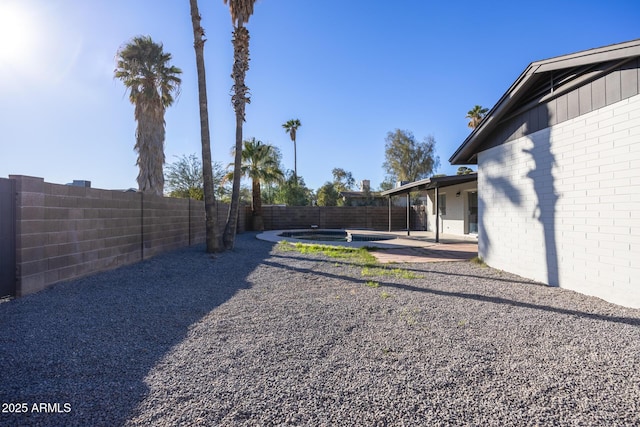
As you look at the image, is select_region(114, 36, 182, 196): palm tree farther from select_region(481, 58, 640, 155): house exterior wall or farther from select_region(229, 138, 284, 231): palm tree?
select_region(481, 58, 640, 155): house exterior wall

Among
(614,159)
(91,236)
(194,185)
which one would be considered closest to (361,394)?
(614,159)

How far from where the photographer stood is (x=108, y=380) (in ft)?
8.34

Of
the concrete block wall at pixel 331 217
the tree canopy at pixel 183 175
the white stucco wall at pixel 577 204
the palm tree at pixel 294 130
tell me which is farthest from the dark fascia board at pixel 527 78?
the palm tree at pixel 294 130

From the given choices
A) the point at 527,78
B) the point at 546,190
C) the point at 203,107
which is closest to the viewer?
the point at 546,190

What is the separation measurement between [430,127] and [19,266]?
1498 inches

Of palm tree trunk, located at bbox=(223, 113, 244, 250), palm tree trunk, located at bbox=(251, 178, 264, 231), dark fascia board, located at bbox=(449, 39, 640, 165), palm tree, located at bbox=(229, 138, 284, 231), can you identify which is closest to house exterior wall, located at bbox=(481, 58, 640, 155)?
dark fascia board, located at bbox=(449, 39, 640, 165)

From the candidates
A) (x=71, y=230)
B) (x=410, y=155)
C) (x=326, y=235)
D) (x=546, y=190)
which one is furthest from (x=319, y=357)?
(x=410, y=155)

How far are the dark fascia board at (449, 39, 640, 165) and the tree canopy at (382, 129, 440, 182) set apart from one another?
92.6 ft

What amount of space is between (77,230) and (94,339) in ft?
12.1

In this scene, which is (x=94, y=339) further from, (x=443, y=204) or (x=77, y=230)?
(x=443, y=204)

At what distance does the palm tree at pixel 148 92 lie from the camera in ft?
50.8

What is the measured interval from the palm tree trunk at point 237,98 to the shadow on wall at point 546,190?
815 cm

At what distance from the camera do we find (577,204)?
5.21 meters

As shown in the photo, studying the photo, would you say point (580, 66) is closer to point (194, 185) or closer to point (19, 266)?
point (19, 266)
